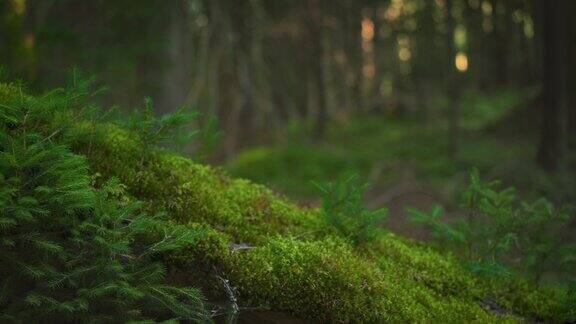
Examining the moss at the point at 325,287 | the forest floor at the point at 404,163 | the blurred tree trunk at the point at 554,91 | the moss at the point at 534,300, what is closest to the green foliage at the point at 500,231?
the moss at the point at 534,300

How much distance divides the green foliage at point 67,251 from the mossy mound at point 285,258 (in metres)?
0.32

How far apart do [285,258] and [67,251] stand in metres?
1.17

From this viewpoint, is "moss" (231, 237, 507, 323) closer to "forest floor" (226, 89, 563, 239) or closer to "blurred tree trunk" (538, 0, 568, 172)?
"forest floor" (226, 89, 563, 239)

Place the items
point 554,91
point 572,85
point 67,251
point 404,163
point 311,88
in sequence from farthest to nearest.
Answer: point 311,88, point 404,163, point 572,85, point 554,91, point 67,251

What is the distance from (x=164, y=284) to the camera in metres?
2.67

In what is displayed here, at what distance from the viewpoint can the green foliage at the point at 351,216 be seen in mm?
3436

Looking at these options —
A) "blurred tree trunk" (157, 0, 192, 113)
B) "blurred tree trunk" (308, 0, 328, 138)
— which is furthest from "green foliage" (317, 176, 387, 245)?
"blurred tree trunk" (308, 0, 328, 138)

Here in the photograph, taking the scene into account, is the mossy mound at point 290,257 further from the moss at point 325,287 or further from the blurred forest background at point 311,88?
the blurred forest background at point 311,88

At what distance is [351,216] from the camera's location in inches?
138

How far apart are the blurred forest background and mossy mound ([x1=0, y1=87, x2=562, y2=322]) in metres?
0.48

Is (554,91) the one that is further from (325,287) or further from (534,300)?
(325,287)

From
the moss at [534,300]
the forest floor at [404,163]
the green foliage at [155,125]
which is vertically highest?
the green foliage at [155,125]

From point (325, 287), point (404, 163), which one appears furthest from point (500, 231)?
point (404, 163)

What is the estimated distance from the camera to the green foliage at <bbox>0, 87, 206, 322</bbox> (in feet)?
7.68
